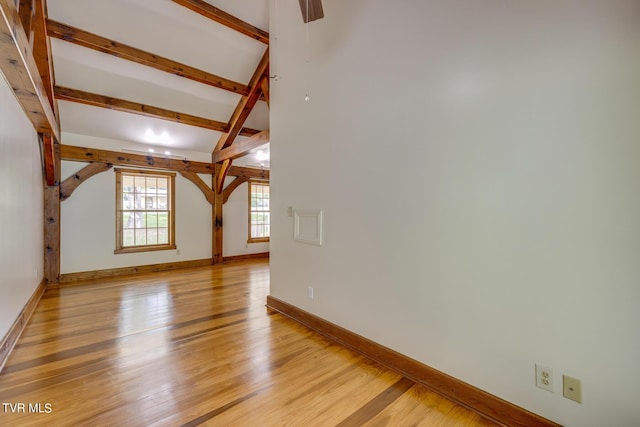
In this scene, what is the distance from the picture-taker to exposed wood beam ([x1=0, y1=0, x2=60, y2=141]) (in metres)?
1.74

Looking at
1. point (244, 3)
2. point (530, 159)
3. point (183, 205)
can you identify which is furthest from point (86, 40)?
point (530, 159)

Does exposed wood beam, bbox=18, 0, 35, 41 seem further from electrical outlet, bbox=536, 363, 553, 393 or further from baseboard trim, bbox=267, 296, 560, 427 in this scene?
electrical outlet, bbox=536, 363, 553, 393

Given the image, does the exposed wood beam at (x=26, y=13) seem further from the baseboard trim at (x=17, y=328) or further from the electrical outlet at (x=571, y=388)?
the electrical outlet at (x=571, y=388)

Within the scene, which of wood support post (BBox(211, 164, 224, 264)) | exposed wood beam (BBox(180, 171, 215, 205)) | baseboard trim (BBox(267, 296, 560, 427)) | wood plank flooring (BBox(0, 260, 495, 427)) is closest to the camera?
baseboard trim (BBox(267, 296, 560, 427))

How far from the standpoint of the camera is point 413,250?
6.86 ft

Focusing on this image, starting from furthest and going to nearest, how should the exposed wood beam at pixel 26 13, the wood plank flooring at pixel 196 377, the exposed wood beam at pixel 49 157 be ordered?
the exposed wood beam at pixel 49 157 → the exposed wood beam at pixel 26 13 → the wood plank flooring at pixel 196 377

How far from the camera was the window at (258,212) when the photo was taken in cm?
747

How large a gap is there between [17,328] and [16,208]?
1.19 metres

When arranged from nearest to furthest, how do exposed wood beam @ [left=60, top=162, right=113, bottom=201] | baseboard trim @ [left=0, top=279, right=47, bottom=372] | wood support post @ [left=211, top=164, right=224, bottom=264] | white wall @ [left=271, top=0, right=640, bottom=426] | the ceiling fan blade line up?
white wall @ [left=271, top=0, right=640, bottom=426]
the ceiling fan blade
baseboard trim @ [left=0, top=279, right=47, bottom=372]
exposed wood beam @ [left=60, top=162, right=113, bottom=201]
wood support post @ [left=211, top=164, right=224, bottom=264]

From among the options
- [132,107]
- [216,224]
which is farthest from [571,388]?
[216,224]

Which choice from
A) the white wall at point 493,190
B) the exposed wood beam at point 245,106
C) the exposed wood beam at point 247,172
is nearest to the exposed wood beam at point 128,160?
the exposed wood beam at point 247,172

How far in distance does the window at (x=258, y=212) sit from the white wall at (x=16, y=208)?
412cm

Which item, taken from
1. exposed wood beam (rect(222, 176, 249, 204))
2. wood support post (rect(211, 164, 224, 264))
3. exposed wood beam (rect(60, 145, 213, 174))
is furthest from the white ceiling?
exposed wood beam (rect(222, 176, 249, 204))

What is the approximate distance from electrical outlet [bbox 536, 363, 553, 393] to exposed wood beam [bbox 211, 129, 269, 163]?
4.24 metres
